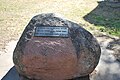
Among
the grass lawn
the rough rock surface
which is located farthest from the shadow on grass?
the rough rock surface

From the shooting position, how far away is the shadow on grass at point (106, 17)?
9.28 metres

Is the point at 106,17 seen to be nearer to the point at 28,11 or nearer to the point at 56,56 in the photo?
the point at 28,11

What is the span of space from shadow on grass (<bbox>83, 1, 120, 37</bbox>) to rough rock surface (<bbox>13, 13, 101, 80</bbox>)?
3.73 m

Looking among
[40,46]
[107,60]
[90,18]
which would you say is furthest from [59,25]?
[90,18]

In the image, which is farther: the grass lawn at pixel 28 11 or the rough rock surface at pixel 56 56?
the grass lawn at pixel 28 11

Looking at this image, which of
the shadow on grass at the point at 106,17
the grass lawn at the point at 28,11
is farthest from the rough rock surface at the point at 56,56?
the shadow on grass at the point at 106,17

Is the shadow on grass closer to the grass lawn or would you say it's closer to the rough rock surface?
the grass lawn

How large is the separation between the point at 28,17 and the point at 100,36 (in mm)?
3524

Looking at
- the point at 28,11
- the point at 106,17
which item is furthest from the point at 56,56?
the point at 28,11

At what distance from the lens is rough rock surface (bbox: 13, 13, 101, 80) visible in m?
4.91

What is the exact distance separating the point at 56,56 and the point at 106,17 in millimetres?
6252

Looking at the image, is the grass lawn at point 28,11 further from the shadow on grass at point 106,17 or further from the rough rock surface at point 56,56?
the rough rock surface at point 56,56

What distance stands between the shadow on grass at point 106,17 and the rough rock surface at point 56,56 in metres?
3.73

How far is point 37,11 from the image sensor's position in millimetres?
11938
